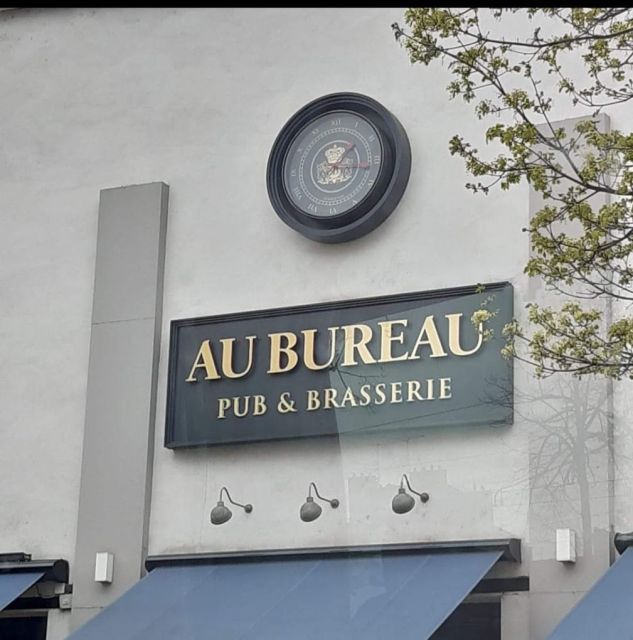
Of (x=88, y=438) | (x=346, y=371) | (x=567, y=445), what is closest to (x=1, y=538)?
(x=88, y=438)

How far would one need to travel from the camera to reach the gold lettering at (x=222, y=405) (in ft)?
20.6

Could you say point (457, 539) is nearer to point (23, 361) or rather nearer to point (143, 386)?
point (143, 386)

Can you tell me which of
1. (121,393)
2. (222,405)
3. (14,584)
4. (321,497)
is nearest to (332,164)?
(222,405)

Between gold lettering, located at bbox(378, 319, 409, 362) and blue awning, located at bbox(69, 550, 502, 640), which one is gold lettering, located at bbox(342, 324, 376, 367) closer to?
gold lettering, located at bbox(378, 319, 409, 362)

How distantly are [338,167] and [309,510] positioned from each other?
1.65 meters

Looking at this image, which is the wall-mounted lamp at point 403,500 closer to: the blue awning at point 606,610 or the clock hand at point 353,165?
the blue awning at point 606,610

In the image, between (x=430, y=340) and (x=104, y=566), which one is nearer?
(x=430, y=340)

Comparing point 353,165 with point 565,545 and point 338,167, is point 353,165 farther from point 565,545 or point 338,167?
point 565,545

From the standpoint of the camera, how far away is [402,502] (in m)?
5.72

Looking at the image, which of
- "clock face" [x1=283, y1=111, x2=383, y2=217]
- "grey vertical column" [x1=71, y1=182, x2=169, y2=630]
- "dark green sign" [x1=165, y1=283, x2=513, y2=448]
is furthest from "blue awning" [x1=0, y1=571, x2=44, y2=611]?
"clock face" [x1=283, y1=111, x2=383, y2=217]

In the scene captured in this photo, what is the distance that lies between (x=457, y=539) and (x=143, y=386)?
5.67 ft

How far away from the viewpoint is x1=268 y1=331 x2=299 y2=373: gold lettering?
615cm

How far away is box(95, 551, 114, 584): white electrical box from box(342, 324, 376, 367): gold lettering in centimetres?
142

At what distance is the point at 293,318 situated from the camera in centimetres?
616
